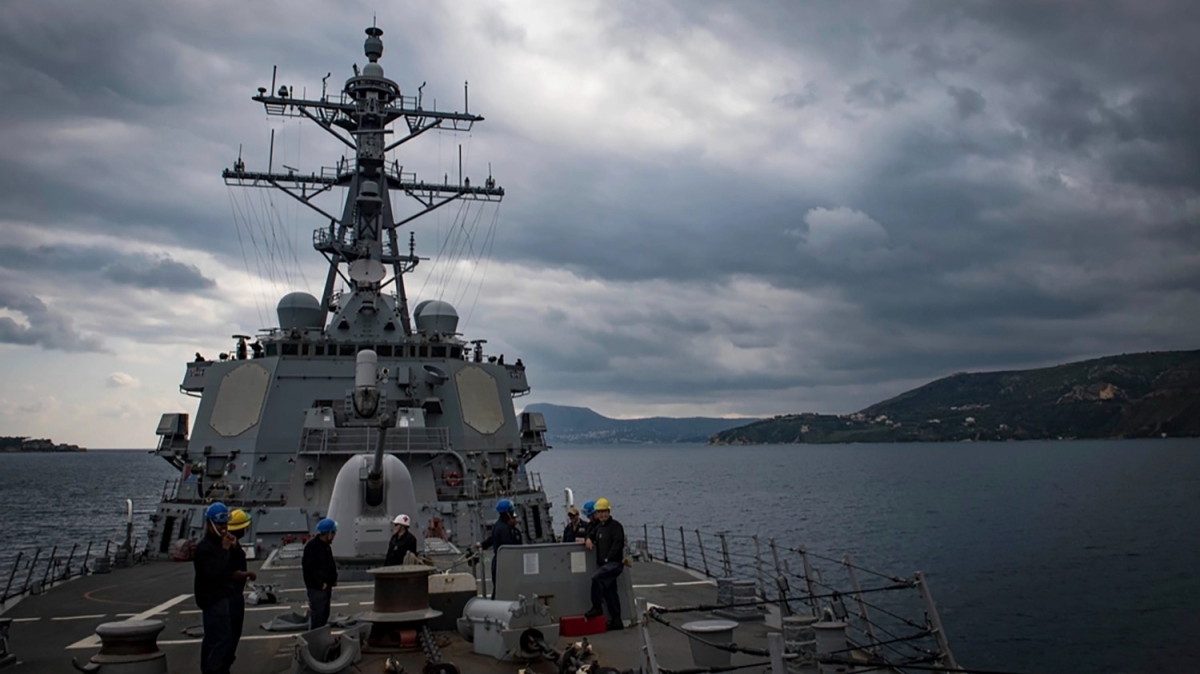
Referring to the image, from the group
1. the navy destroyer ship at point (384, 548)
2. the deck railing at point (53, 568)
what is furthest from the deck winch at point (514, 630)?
the deck railing at point (53, 568)

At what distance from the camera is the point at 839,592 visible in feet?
25.6

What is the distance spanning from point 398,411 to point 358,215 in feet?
27.2

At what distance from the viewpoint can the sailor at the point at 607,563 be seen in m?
8.01

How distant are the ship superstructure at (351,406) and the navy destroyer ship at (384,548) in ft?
0.19

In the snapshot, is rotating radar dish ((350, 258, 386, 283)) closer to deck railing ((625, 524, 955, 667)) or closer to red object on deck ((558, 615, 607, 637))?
deck railing ((625, 524, 955, 667))

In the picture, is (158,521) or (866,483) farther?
(866,483)

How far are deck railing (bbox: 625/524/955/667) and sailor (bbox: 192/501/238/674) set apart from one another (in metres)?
4.08

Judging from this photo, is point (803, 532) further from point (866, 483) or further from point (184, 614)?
point (866, 483)

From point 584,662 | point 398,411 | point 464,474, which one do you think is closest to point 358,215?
point 398,411

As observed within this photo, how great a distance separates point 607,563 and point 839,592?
221cm

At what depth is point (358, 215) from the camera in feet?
81.7

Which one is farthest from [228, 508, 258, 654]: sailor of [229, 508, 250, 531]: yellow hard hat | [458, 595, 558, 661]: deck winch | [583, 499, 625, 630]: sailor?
[583, 499, 625, 630]: sailor

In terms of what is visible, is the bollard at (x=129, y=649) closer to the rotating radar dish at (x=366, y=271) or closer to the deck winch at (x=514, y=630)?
the deck winch at (x=514, y=630)

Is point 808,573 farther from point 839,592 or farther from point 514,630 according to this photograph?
point 514,630
